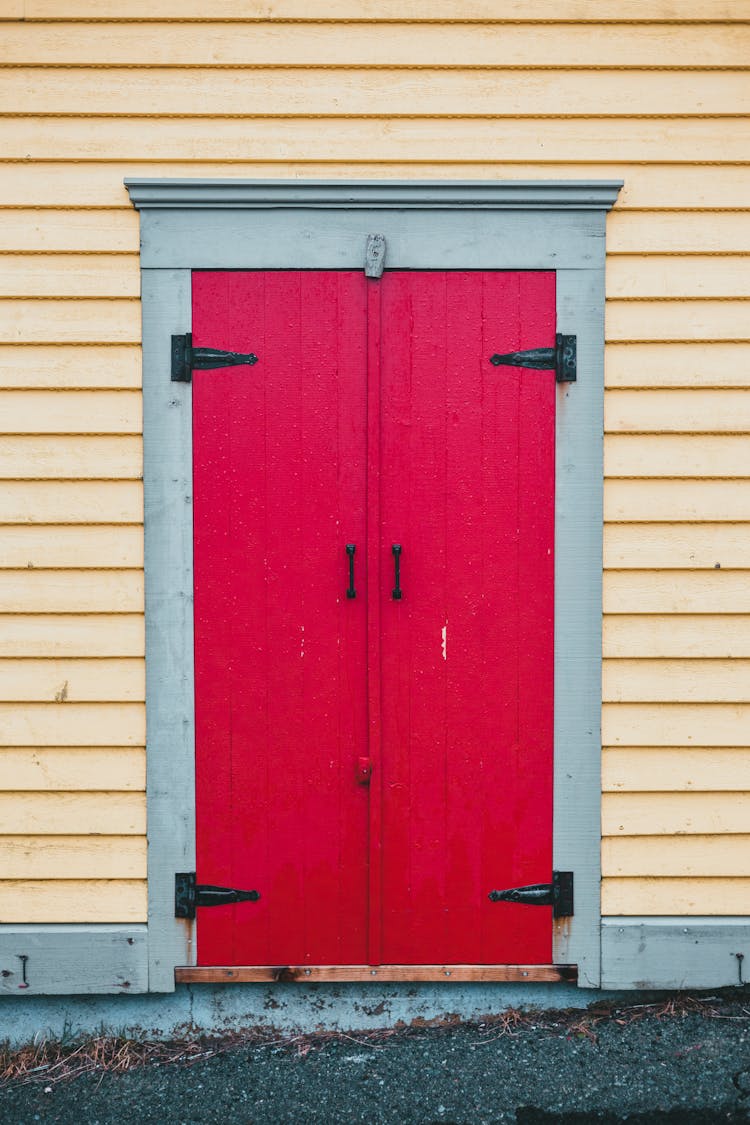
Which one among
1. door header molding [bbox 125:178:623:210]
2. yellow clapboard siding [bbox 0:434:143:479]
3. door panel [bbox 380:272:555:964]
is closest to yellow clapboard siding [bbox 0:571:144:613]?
yellow clapboard siding [bbox 0:434:143:479]

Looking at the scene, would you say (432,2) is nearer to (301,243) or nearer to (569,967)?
(301,243)

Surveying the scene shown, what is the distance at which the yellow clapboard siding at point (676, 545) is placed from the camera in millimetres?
3467

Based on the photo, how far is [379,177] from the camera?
3385 mm

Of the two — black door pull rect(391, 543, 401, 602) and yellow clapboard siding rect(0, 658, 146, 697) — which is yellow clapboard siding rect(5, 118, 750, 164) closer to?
black door pull rect(391, 543, 401, 602)

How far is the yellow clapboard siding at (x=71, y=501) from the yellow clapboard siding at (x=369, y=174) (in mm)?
877

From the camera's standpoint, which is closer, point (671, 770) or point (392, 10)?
point (392, 10)

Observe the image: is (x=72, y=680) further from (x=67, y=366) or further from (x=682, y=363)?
(x=682, y=363)

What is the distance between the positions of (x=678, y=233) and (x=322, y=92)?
55.3 inches

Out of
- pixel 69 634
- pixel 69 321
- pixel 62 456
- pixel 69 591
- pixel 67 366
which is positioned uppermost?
pixel 69 321

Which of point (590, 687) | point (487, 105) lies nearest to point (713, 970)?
point (590, 687)

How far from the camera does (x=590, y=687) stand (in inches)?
137

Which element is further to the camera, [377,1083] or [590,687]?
[590,687]

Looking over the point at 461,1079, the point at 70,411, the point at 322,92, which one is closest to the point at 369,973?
the point at 461,1079

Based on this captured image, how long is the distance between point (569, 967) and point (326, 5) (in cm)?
369
